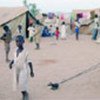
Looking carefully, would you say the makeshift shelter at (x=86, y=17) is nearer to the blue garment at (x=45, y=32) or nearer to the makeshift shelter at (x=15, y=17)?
the blue garment at (x=45, y=32)

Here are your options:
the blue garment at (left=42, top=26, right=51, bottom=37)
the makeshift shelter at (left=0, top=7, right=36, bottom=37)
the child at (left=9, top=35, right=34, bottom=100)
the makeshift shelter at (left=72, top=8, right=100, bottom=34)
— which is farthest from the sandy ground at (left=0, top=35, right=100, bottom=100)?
the makeshift shelter at (left=72, top=8, right=100, bottom=34)

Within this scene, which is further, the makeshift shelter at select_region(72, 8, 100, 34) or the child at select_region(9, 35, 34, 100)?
the makeshift shelter at select_region(72, 8, 100, 34)

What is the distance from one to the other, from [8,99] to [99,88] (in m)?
2.11

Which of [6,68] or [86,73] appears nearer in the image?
[86,73]

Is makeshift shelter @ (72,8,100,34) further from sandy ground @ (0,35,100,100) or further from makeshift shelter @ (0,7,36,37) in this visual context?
sandy ground @ (0,35,100,100)

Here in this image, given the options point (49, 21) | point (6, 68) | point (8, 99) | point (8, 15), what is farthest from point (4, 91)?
point (49, 21)

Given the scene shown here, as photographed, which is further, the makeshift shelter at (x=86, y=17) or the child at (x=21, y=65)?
the makeshift shelter at (x=86, y=17)

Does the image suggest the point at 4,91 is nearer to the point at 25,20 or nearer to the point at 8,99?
the point at 8,99

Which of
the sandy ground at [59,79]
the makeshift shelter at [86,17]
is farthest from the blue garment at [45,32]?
the sandy ground at [59,79]

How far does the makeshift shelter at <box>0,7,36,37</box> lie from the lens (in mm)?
22359

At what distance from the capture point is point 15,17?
2247 cm

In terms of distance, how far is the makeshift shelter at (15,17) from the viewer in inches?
880

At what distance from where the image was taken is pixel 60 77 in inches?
387

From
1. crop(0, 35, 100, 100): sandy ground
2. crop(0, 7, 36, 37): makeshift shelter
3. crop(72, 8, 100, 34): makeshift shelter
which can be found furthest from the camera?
crop(72, 8, 100, 34): makeshift shelter
